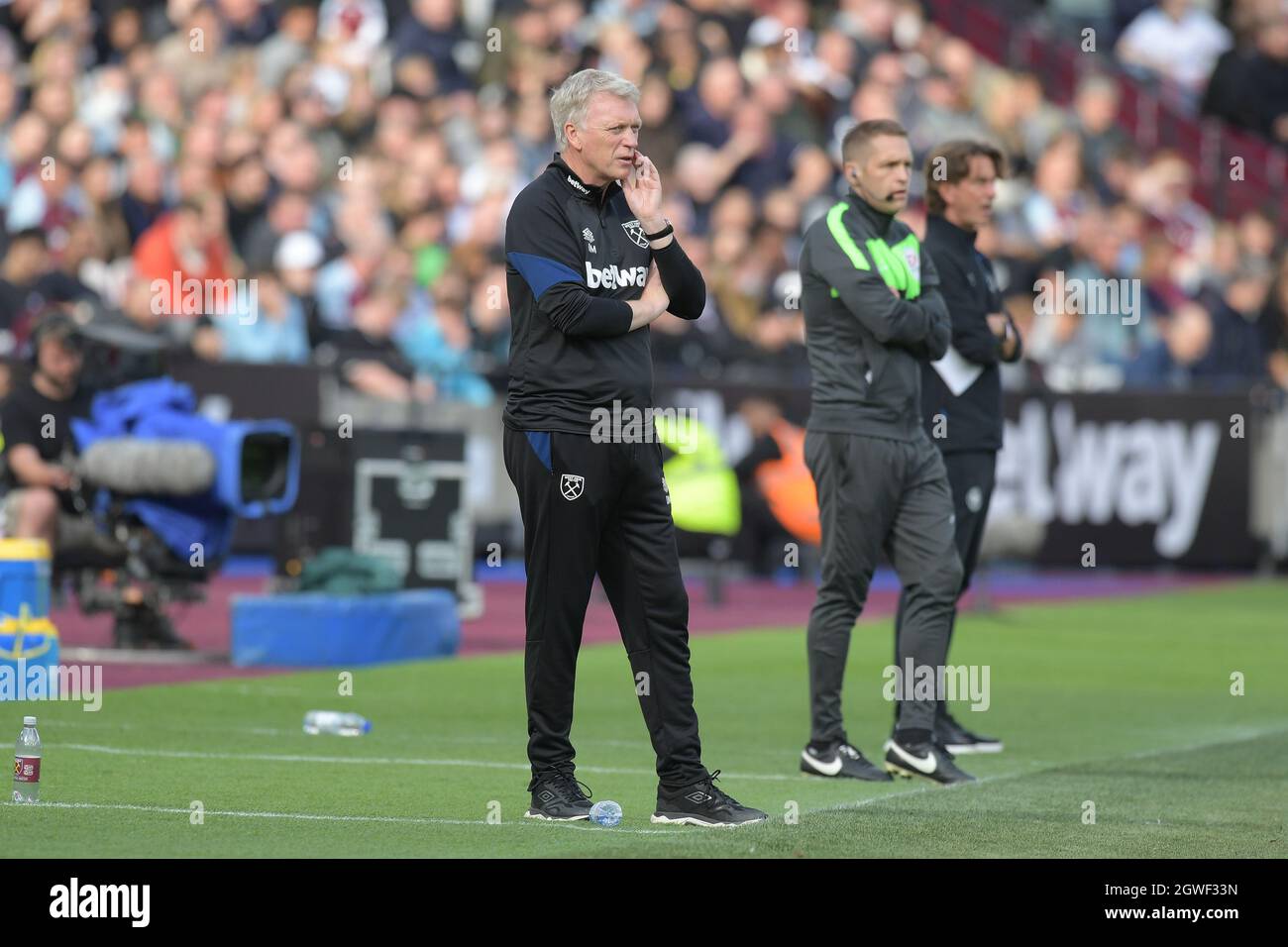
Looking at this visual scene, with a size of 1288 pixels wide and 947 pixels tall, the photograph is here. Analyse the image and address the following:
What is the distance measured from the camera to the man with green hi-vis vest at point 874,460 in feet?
31.4

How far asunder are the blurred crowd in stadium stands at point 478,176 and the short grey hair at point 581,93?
10.5m

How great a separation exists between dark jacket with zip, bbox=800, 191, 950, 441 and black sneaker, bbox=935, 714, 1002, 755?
159 centimetres

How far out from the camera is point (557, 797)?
26.7 feet

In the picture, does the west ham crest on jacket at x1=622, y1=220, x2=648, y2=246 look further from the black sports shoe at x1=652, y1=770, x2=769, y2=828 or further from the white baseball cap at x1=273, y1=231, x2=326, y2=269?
the white baseball cap at x1=273, y1=231, x2=326, y2=269

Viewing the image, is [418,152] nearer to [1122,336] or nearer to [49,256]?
[49,256]

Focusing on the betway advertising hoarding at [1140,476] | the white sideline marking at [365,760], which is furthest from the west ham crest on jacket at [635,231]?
the betway advertising hoarding at [1140,476]

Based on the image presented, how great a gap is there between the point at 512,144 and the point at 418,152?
86cm

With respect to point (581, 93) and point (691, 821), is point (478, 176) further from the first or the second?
point (691, 821)

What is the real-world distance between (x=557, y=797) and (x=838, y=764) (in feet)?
5.92

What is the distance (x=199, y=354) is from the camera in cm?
2038

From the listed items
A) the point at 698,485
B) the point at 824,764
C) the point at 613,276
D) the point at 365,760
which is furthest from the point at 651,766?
the point at 698,485

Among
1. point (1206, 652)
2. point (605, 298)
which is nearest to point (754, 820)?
point (605, 298)

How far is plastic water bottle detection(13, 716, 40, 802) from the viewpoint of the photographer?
26.6 ft

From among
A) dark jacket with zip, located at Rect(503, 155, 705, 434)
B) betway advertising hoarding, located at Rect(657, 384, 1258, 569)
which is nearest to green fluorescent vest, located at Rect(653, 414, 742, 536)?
betway advertising hoarding, located at Rect(657, 384, 1258, 569)
